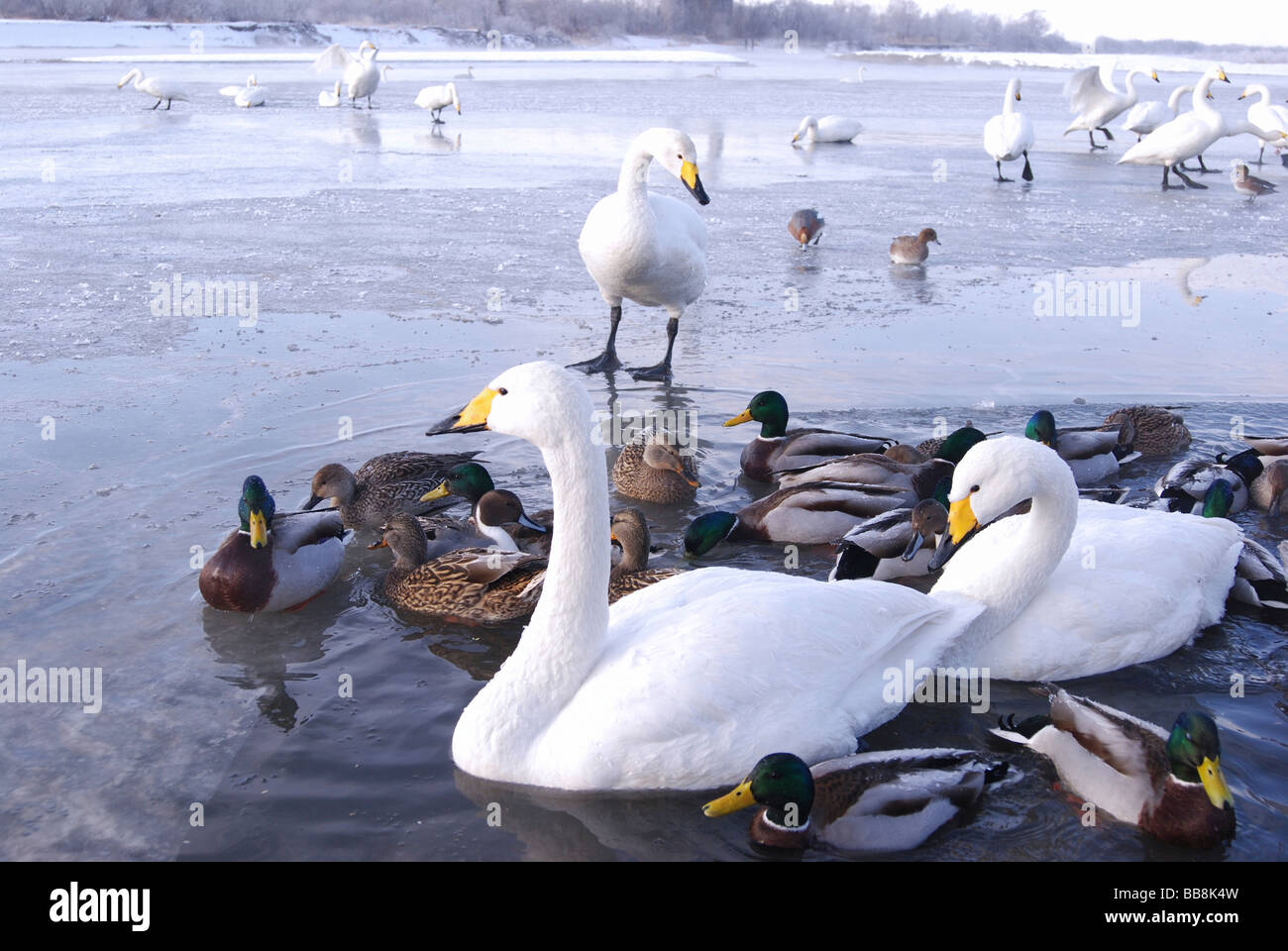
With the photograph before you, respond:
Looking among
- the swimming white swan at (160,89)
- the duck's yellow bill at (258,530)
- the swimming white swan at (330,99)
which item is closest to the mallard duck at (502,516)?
the duck's yellow bill at (258,530)

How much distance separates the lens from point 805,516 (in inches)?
213

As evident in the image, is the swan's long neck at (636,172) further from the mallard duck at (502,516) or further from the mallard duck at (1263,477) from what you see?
the mallard duck at (1263,477)

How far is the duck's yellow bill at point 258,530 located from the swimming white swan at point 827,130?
17.2m

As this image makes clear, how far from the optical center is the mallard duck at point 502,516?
17.4 feet

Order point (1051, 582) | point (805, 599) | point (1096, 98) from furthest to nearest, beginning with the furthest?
point (1096, 98) → point (1051, 582) → point (805, 599)

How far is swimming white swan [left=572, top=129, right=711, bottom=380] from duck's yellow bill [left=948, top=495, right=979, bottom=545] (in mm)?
3936

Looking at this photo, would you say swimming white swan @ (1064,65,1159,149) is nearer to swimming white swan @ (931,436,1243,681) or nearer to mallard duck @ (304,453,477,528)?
mallard duck @ (304,453,477,528)

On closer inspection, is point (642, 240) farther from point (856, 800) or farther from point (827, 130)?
point (827, 130)

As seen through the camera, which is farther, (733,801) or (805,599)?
(805,599)

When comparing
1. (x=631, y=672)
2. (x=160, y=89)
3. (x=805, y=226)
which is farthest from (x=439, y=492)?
(x=160, y=89)

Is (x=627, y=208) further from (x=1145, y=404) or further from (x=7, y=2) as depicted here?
(x=7, y=2)

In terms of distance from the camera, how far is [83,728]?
3803 millimetres

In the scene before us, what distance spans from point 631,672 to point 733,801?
487 millimetres
